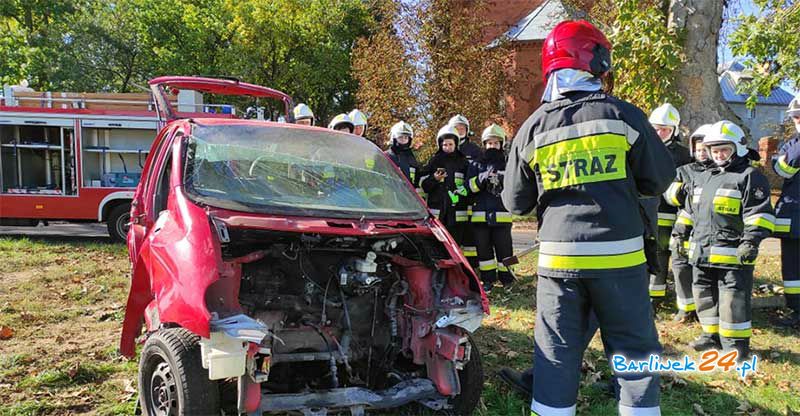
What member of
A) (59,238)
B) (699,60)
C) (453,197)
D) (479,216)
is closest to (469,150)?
(453,197)

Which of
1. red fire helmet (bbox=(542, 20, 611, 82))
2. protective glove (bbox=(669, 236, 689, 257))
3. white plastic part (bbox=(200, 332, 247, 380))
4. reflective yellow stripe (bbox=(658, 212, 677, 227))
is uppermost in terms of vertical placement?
red fire helmet (bbox=(542, 20, 611, 82))

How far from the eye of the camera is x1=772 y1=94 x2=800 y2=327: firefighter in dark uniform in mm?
4965

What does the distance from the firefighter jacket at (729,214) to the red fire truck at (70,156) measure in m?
7.92

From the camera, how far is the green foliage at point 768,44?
823cm

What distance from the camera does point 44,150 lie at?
9953mm

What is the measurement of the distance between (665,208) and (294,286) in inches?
159

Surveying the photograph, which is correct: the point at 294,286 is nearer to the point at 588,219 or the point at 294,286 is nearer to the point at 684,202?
the point at 588,219

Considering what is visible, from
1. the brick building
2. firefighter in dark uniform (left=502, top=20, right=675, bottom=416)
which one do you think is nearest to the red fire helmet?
firefighter in dark uniform (left=502, top=20, right=675, bottom=416)

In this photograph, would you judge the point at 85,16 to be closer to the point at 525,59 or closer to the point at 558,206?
the point at 525,59

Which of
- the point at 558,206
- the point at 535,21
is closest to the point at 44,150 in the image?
the point at 558,206

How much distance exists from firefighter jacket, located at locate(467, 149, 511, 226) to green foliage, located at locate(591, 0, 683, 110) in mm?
1812

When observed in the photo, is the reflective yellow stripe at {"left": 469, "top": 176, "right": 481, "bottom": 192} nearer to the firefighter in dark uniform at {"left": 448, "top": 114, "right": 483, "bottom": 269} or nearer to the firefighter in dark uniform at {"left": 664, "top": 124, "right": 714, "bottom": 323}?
the firefighter in dark uniform at {"left": 448, "top": 114, "right": 483, "bottom": 269}

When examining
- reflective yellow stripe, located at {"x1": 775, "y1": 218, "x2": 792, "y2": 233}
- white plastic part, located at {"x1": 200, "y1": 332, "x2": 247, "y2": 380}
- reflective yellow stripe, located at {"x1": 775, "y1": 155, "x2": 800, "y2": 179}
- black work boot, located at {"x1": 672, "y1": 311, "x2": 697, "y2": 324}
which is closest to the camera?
white plastic part, located at {"x1": 200, "y1": 332, "x2": 247, "y2": 380}

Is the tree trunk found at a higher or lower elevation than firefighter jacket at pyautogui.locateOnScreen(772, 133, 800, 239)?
higher
